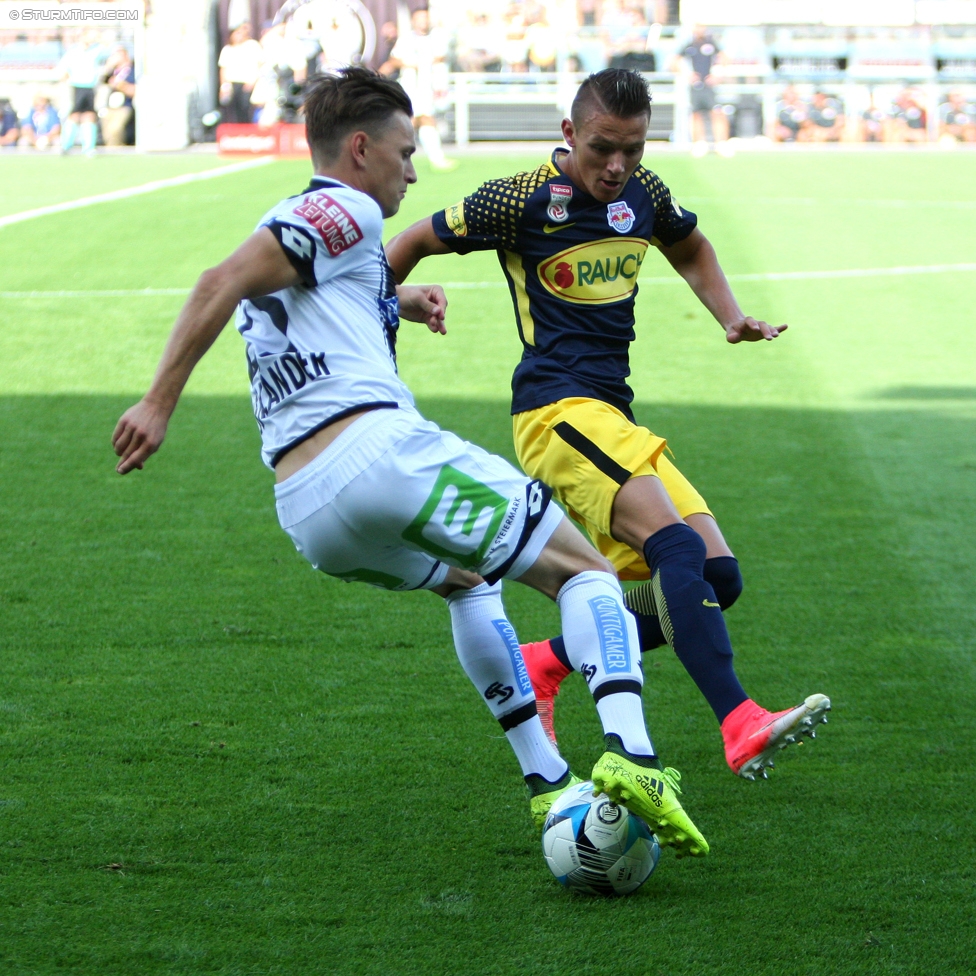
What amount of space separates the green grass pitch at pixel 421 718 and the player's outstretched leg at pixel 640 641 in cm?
14

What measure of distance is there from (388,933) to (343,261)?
143 cm

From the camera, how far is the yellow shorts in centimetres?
391

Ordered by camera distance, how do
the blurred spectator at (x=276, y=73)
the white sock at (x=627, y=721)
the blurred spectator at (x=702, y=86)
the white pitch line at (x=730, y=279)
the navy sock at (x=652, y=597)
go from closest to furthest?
the white sock at (x=627, y=721)
the navy sock at (x=652, y=597)
the white pitch line at (x=730, y=279)
the blurred spectator at (x=702, y=86)
the blurred spectator at (x=276, y=73)

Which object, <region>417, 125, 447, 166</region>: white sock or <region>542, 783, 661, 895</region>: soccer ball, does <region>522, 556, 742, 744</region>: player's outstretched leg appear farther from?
<region>417, 125, 447, 166</region>: white sock

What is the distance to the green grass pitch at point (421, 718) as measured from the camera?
2975 millimetres

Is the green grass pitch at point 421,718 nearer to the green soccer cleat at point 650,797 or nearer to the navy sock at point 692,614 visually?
the green soccer cleat at point 650,797

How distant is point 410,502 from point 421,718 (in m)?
1.31

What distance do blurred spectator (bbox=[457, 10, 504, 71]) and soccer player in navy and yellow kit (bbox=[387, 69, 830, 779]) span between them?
31.1 metres

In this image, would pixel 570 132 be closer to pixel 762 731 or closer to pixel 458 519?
pixel 458 519

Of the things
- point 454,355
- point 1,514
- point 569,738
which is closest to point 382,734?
point 569,738

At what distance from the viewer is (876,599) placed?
546 cm

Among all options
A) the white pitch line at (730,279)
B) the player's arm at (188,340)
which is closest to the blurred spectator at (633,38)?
the white pitch line at (730,279)

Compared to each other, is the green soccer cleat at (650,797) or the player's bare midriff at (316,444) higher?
the player's bare midriff at (316,444)

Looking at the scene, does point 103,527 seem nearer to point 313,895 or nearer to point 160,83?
point 313,895
